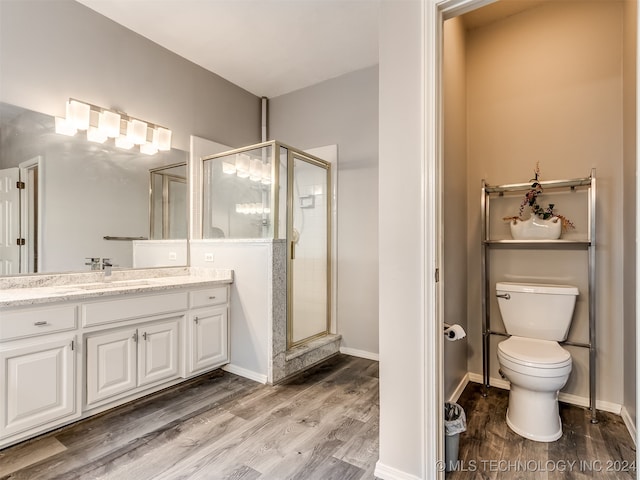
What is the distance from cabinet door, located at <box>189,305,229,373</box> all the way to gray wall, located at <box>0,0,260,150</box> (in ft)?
4.88

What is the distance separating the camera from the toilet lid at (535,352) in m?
1.78

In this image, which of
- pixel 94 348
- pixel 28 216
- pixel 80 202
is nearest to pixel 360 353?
pixel 94 348

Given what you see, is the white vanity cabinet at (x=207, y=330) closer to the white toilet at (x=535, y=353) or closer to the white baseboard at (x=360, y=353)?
the white baseboard at (x=360, y=353)

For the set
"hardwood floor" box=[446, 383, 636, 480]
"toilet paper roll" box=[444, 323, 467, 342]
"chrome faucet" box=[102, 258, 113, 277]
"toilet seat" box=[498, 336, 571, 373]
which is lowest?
"hardwood floor" box=[446, 383, 636, 480]

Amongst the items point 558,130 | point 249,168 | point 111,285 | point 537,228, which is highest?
point 558,130

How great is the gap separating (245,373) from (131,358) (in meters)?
0.86

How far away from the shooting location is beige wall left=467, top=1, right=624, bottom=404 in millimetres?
2086

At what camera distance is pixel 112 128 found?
2.45 metres

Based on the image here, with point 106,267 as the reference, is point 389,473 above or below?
below

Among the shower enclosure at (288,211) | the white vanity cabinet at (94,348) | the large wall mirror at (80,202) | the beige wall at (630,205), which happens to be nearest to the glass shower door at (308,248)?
the shower enclosure at (288,211)

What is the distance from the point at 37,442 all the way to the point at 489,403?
2636mm

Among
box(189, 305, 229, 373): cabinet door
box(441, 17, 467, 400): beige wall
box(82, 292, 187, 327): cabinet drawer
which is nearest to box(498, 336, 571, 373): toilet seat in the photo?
box(441, 17, 467, 400): beige wall

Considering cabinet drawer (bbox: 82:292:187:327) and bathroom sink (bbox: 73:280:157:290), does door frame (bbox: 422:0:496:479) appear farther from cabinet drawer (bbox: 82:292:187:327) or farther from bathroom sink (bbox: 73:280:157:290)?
bathroom sink (bbox: 73:280:157:290)

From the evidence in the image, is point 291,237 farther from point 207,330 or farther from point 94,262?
point 94,262
